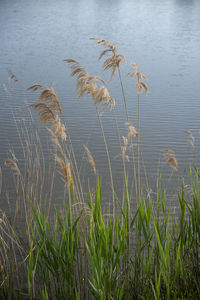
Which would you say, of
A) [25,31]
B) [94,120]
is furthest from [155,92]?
[25,31]

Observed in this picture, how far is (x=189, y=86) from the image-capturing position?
7.04 m

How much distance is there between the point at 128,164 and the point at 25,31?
9.60 m

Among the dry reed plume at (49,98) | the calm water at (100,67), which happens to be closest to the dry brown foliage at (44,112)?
the dry reed plume at (49,98)

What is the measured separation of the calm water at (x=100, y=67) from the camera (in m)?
4.69

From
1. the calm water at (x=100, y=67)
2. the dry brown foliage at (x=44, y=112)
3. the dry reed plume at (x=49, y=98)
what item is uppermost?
the calm water at (x=100, y=67)

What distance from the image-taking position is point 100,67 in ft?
26.4

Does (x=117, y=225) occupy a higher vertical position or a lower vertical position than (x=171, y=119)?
lower

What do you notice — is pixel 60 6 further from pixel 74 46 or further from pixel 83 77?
pixel 83 77

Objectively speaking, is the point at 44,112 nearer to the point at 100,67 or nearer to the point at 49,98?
the point at 49,98

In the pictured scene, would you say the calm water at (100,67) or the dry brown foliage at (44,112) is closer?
the dry brown foliage at (44,112)

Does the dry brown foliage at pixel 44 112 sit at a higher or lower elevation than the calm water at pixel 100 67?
lower

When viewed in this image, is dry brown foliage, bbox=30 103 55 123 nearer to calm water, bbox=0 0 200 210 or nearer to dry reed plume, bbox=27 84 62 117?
dry reed plume, bbox=27 84 62 117

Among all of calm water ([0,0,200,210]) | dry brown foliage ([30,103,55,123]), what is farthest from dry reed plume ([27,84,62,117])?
calm water ([0,0,200,210])

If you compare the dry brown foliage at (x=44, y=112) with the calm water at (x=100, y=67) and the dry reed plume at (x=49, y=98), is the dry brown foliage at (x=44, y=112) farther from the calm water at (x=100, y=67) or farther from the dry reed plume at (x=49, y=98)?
the calm water at (x=100, y=67)
